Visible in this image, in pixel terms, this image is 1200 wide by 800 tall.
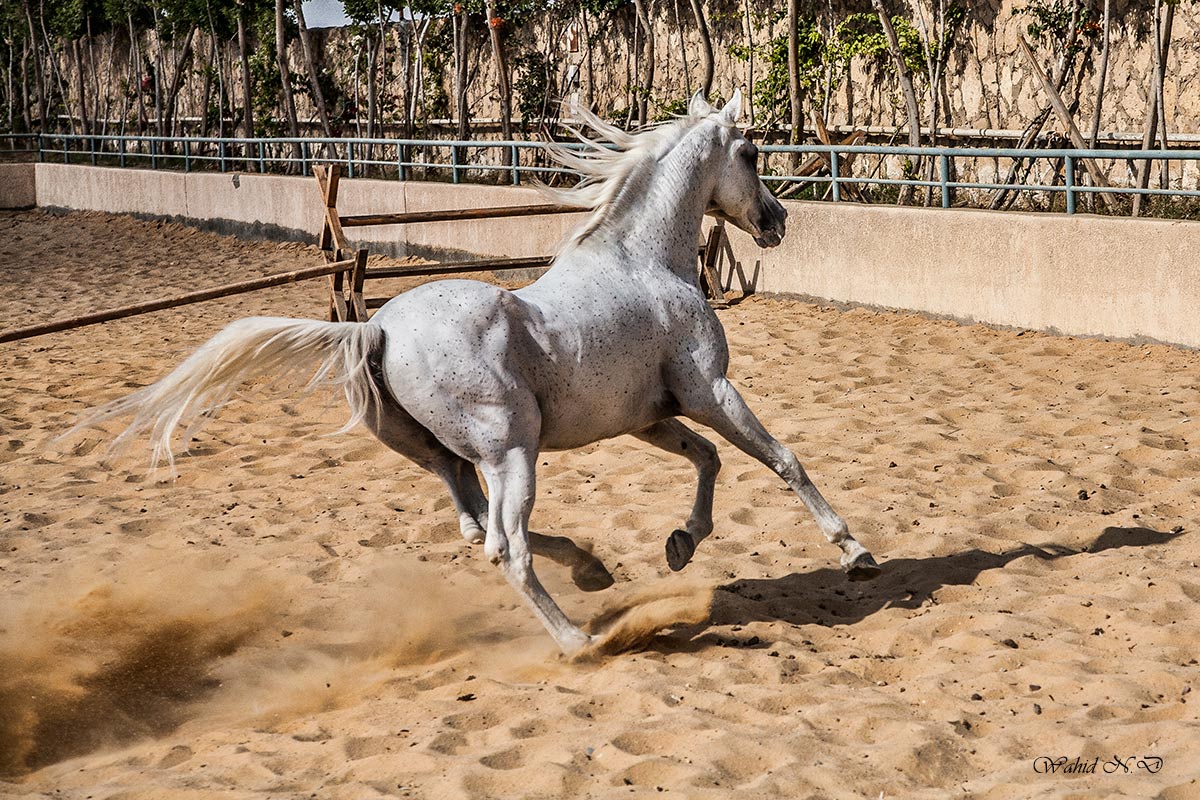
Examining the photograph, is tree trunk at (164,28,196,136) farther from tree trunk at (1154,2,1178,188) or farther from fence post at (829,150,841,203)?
tree trunk at (1154,2,1178,188)

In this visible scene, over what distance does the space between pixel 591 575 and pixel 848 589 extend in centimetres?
106

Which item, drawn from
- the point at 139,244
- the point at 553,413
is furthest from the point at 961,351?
the point at 139,244

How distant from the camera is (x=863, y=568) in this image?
515 centimetres

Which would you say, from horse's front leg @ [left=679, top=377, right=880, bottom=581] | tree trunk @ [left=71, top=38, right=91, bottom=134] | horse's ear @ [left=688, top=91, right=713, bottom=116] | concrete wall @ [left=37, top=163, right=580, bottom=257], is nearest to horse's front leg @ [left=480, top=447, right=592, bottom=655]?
horse's front leg @ [left=679, top=377, right=880, bottom=581]

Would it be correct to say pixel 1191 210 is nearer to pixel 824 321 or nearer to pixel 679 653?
pixel 824 321

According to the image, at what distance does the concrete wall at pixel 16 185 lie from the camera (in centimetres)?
2439

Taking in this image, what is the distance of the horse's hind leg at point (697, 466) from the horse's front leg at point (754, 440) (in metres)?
0.23

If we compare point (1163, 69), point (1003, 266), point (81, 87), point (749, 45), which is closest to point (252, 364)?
point (1003, 266)

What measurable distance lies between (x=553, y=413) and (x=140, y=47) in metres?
31.7

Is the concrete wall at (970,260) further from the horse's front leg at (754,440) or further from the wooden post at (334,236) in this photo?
the horse's front leg at (754,440)

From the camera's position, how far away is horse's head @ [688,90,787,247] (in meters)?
5.61

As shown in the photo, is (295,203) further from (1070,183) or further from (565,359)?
(565,359)

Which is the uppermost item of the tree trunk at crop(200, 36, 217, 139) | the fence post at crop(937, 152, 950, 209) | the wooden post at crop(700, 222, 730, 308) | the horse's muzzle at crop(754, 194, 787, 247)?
the tree trunk at crop(200, 36, 217, 139)

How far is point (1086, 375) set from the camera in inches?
355
